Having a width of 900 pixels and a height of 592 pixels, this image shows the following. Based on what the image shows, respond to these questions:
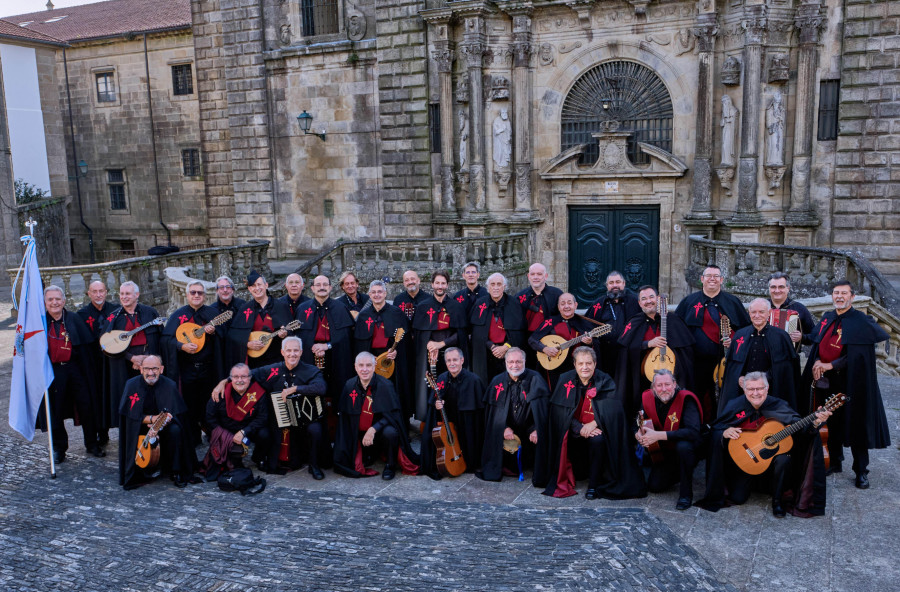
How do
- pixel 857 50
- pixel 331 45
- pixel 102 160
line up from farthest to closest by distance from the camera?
pixel 102 160
pixel 331 45
pixel 857 50

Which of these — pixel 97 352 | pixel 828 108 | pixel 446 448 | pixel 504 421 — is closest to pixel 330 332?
pixel 446 448

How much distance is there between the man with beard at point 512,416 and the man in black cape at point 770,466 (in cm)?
172

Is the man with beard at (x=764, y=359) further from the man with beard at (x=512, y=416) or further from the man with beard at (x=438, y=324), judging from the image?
the man with beard at (x=438, y=324)

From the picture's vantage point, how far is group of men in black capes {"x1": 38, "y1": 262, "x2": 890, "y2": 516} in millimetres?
7711

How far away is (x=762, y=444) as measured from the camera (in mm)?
7246

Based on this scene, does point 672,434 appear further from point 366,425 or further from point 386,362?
point 386,362

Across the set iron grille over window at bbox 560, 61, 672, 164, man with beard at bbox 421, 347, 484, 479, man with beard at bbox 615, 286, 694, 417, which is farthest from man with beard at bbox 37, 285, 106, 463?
iron grille over window at bbox 560, 61, 672, 164

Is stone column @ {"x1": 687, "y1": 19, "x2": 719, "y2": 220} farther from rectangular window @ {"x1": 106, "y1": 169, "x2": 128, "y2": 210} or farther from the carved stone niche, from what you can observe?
rectangular window @ {"x1": 106, "y1": 169, "x2": 128, "y2": 210}

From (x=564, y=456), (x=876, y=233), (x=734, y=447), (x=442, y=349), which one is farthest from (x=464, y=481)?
(x=876, y=233)

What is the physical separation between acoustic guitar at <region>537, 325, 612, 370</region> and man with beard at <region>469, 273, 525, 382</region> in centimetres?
57

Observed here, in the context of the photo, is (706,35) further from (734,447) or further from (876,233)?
(734,447)

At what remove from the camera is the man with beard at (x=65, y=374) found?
30.7 ft

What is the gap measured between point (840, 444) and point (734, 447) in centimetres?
139

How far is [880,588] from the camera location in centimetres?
588
